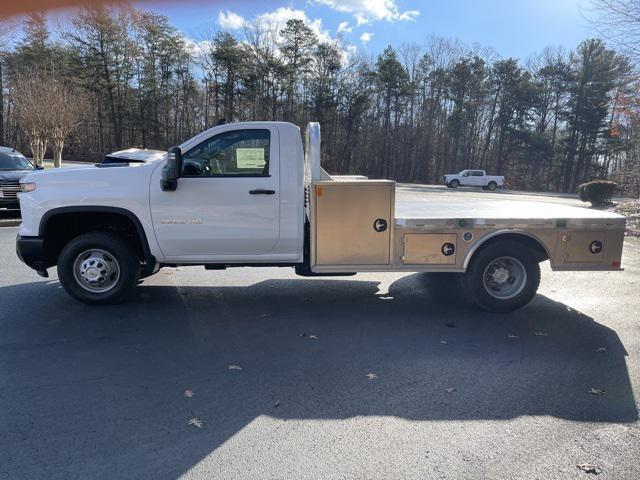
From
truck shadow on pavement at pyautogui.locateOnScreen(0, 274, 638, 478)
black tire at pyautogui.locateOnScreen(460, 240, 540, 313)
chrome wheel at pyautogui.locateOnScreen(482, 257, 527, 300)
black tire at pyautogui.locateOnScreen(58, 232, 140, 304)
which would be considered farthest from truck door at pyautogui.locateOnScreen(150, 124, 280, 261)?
chrome wheel at pyautogui.locateOnScreen(482, 257, 527, 300)

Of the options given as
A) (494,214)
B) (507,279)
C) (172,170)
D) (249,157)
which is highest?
(249,157)

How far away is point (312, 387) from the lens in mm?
3736

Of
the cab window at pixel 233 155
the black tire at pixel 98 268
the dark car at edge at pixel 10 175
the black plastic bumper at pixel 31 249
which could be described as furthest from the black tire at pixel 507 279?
the dark car at edge at pixel 10 175

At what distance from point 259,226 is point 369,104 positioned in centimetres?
5600

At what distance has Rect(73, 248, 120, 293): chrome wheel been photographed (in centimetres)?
546

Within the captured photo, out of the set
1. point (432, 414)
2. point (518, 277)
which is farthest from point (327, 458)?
point (518, 277)

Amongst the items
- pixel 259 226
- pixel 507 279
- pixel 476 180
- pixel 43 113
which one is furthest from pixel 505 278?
pixel 476 180

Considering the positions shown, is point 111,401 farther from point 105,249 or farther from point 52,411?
point 105,249

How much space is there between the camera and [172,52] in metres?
56.2

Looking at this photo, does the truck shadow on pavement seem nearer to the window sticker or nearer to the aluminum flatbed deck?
the aluminum flatbed deck

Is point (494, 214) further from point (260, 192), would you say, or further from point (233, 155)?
point (233, 155)

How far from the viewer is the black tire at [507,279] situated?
5.54 meters

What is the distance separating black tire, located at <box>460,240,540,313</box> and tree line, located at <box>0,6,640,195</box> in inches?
1913

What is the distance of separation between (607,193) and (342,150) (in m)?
39.6
